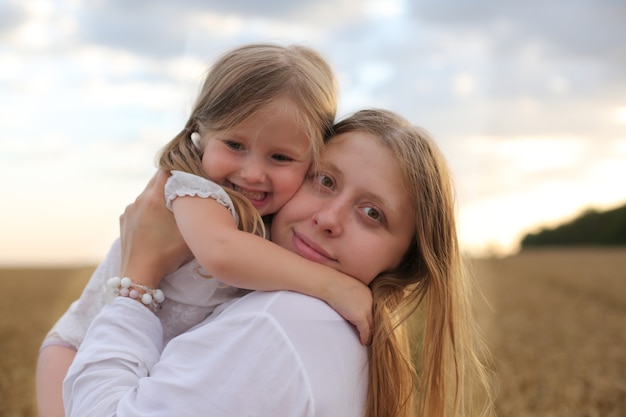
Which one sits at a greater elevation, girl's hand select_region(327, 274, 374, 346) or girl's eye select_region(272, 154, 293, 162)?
girl's eye select_region(272, 154, 293, 162)

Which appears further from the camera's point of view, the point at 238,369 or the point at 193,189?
the point at 193,189

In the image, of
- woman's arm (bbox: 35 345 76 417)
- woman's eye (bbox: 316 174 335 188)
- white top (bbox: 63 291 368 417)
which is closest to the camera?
white top (bbox: 63 291 368 417)

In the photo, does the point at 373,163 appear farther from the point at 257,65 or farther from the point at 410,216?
the point at 257,65

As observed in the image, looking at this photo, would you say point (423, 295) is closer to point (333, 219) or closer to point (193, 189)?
point (333, 219)

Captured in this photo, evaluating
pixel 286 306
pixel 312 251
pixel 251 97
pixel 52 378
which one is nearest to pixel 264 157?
pixel 251 97

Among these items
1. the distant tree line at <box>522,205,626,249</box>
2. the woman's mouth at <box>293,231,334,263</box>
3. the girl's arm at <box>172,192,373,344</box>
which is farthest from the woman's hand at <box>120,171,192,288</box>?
the distant tree line at <box>522,205,626,249</box>

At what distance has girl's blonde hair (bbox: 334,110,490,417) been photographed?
1980 millimetres

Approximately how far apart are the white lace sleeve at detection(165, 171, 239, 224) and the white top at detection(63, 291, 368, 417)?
37 centimetres

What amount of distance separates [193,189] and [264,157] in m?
0.27

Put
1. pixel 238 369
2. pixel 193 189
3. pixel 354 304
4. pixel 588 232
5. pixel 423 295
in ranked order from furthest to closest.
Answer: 1. pixel 588 232
2. pixel 423 295
3. pixel 193 189
4. pixel 354 304
5. pixel 238 369

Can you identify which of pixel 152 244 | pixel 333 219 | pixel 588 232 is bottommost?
pixel 588 232

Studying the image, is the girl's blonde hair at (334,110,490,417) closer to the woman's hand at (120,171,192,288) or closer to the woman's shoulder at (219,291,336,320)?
the woman's shoulder at (219,291,336,320)

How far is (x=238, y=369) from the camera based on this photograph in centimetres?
159

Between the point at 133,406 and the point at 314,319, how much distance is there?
1.57ft
